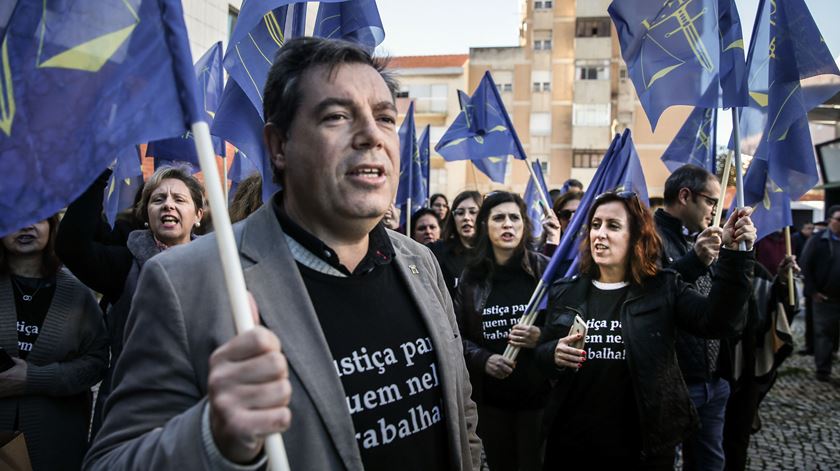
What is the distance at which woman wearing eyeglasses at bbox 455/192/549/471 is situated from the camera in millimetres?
4230

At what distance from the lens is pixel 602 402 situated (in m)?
3.26

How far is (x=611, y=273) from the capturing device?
3578 mm

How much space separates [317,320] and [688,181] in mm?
3613

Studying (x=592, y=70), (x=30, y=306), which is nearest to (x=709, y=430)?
(x=30, y=306)

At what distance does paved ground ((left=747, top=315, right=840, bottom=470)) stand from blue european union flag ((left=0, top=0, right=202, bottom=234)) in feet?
18.4

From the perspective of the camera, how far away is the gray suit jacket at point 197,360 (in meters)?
1.34

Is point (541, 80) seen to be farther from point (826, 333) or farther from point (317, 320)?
point (317, 320)

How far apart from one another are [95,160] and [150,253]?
219 centimetres

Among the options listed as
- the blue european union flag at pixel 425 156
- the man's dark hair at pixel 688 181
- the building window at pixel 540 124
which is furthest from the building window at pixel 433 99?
the man's dark hair at pixel 688 181

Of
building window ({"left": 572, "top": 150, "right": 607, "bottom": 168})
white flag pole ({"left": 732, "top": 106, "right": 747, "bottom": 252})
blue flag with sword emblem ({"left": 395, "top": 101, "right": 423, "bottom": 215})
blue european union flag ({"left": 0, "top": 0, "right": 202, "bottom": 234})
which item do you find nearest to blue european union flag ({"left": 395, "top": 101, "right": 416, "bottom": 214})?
blue flag with sword emblem ({"left": 395, "top": 101, "right": 423, "bottom": 215})

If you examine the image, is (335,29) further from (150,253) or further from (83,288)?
(83,288)

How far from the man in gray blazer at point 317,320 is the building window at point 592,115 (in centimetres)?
3668

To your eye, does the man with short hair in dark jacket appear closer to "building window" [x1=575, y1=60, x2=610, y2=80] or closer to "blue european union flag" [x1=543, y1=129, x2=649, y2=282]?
"blue european union flag" [x1=543, y1=129, x2=649, y2=282]

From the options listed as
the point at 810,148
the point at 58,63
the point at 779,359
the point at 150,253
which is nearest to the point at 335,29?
the point at 150,253
